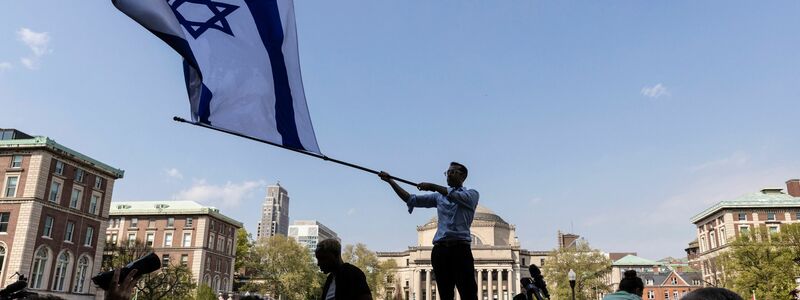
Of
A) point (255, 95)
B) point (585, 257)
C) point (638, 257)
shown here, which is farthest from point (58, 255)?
point (638, 257)

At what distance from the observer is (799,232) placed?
4803 cm

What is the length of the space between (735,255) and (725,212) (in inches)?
1035

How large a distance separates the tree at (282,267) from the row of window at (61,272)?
29015mm

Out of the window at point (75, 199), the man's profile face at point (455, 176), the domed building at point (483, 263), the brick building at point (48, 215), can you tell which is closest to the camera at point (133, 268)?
the man's profile face at point (455, 176)

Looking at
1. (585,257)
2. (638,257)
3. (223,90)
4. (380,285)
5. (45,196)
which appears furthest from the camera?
(638,257)

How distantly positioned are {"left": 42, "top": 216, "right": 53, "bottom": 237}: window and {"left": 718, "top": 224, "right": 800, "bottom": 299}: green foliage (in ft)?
193

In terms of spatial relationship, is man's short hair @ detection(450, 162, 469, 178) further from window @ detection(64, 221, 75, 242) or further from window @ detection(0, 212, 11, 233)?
window @ detection(64, 221, 75, 242)

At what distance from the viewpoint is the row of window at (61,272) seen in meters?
45.2

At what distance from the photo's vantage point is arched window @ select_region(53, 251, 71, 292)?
4739 centimetres

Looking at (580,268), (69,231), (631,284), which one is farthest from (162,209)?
(631,284)

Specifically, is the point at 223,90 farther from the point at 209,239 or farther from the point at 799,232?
the point at 209,239

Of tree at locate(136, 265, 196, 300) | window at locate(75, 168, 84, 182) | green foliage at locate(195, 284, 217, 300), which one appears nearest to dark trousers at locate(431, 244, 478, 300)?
tree at locate(136, 265, 196, 300)

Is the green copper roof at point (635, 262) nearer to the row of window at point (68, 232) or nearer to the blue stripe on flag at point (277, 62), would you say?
the row of window at point (68, 232)

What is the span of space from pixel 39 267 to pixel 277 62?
160 feet
